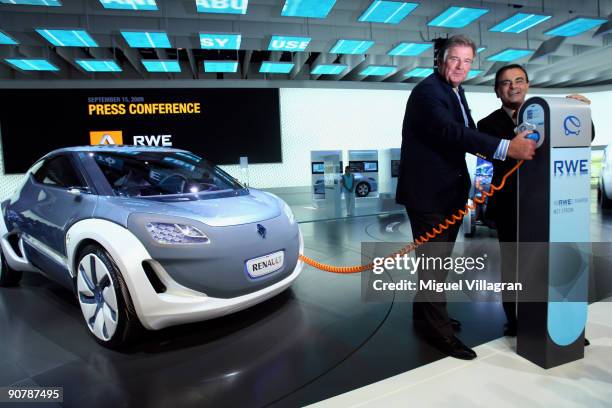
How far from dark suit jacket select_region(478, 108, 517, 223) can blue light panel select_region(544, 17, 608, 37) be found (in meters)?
6.73

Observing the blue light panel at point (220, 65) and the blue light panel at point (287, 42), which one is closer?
the blue light panel at point (287, 42)

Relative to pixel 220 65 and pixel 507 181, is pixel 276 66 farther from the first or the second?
pixel 507 181

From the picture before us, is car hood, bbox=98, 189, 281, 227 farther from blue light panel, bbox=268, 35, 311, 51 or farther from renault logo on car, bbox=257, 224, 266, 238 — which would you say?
blue light panel, bbox=268, 35, 311, 51

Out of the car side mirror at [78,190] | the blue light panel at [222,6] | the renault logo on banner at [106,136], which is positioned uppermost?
the blue light panel at [222,6]

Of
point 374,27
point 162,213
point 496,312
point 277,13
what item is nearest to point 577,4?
point 374,27

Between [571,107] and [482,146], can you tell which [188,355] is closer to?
[482,146]

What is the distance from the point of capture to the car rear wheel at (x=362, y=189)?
9648 mm

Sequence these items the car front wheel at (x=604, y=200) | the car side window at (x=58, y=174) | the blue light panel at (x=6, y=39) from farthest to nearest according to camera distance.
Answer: the car front wheel at (x=604, y=200)
the blue light panel at (x=6, y=39)
the car side window at (x=58, y=174)

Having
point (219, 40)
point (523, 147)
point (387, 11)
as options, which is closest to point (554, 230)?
point (523, 147)

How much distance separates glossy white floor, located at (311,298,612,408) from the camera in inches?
65.0

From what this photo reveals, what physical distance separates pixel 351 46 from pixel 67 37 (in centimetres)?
567

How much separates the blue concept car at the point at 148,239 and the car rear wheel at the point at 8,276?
565mm

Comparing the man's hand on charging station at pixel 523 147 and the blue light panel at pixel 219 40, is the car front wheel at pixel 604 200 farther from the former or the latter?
the blue light panel at pixel 219 40

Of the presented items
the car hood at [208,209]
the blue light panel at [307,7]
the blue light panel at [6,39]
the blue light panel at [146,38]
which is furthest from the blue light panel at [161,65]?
the car hood at [208,209]
